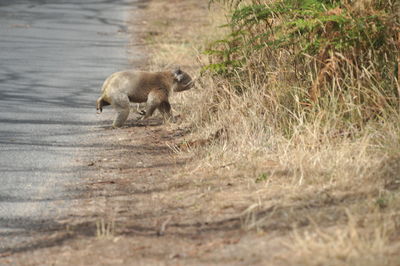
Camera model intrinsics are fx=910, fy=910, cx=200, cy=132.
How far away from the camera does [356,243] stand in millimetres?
5195

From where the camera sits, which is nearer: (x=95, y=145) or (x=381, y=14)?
(x=381, y=14)

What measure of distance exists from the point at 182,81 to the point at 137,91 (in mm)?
772

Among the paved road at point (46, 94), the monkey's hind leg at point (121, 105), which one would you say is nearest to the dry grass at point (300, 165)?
the monkey's hind leg at point (121, 105)

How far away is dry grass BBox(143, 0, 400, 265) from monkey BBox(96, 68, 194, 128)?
1.11 ft

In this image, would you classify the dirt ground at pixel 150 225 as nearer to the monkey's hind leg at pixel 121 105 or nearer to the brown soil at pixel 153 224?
the brown soil at pixel 153 224

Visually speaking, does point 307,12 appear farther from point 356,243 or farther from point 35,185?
point 356,243

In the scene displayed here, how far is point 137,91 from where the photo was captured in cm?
1051

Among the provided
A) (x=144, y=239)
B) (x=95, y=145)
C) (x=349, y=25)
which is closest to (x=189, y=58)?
(x=95, y=145)

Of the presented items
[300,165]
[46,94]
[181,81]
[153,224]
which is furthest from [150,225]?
[46,94]

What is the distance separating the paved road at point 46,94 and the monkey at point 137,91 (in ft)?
1.36

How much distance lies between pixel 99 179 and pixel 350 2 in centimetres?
298

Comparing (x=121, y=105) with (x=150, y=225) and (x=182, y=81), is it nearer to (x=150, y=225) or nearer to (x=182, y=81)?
(x=182, y=81)

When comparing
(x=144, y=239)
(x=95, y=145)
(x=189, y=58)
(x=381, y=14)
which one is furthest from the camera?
(x=189, y=58)

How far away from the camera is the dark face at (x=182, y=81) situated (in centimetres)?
1096
